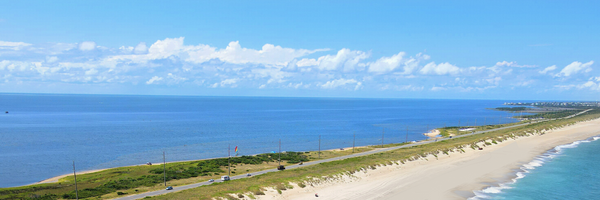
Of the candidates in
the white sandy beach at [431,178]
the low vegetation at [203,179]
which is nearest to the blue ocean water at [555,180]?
the white sandy beach at [431,178]

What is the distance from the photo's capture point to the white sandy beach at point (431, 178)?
4622 centimetres

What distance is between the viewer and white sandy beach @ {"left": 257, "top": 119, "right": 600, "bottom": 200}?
46.2 metres

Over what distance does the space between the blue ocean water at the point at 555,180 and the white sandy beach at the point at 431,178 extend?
2.38 metres

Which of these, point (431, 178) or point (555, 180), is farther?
point (431, 178)

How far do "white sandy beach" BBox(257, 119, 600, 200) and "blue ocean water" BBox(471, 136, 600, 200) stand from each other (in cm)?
238

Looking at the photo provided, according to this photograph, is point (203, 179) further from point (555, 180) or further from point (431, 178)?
point (555, 180)

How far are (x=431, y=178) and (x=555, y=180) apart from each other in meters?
19.2

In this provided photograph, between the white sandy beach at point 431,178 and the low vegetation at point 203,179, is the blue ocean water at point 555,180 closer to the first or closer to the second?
the white sandy beach at point 431,178

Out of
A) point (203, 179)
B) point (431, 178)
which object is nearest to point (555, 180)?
point (431, 178)

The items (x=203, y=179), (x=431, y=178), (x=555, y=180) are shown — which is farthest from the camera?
(x=431, y=178)

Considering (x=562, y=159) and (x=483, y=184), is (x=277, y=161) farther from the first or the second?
(x=562, y=159)

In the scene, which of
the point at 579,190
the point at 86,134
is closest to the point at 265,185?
the point at 579,190

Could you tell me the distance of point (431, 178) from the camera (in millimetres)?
57125

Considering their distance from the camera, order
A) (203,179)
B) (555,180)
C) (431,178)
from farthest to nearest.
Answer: (431,178)
(203,179)
(555,180)
